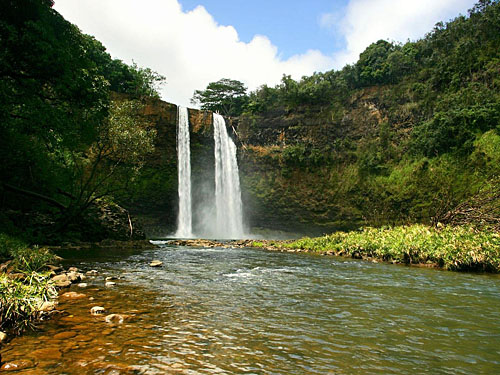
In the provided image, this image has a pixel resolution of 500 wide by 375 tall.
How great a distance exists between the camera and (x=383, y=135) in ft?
108

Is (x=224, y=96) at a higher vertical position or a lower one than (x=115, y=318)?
higher

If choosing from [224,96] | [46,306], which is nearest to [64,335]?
[46,306]

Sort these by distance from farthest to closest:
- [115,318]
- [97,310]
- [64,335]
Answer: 1. [97,310]
2. [115,318]
3. [64,335]

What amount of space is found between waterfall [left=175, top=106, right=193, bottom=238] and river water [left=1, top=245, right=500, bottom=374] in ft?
82.9

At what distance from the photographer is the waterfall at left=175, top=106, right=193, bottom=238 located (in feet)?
107

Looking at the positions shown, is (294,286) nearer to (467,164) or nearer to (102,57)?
(467,164)

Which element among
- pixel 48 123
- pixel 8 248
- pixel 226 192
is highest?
pixel 48 123

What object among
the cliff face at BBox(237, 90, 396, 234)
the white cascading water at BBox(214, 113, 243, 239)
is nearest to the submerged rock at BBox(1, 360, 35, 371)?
the white cascading water at BBox(214, 113, 243, 239)

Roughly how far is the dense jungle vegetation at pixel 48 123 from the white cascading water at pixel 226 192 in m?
16.5

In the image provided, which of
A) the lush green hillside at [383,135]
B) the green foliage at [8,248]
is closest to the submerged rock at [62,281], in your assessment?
the green foliage at [8,248]

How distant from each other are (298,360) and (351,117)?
36.1 metres

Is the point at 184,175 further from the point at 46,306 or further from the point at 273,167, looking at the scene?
the point at 46,306

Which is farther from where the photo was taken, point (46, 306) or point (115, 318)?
point (115, 318)

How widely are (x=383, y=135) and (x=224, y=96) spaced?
27.6 metres
